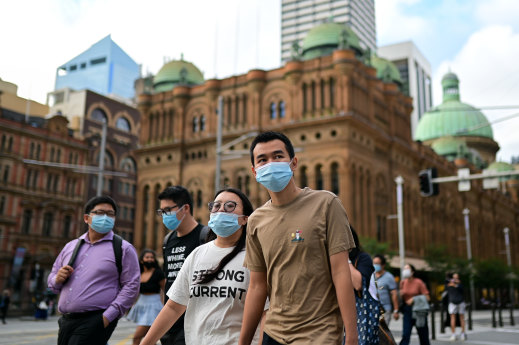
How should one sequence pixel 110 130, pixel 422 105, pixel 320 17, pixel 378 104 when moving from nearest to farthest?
1. pixel 378 104
2. pixel 110 130
3. pixel 320 17
4. pixel 422 105

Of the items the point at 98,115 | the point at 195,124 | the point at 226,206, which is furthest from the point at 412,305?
the point at 98,115

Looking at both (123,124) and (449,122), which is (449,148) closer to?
(449,122)

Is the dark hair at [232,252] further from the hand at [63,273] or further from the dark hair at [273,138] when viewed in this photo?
the hand at [63,273]

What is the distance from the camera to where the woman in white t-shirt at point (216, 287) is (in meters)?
4.20

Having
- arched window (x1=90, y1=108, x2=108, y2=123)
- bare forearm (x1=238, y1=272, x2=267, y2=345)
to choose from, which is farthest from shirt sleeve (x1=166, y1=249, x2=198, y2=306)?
arched window (x1=90, y1=108, x2=108, y2=123)

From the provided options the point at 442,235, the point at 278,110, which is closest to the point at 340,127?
the point at 278,110

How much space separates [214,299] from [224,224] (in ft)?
2.10

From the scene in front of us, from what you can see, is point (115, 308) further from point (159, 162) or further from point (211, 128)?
point (159, 162)

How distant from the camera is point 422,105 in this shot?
531 ft

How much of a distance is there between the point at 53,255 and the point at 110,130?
21112 mm

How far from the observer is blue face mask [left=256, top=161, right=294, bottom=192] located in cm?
369

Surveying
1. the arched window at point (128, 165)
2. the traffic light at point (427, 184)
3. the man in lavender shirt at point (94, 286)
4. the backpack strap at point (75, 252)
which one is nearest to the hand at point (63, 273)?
the man in lavender shirt at point (94, 286)

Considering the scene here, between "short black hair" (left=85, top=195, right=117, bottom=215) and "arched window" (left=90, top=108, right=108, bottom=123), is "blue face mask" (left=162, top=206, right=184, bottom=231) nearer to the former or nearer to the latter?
"short black hair" (left=85, top=195, right=117, bottom=215)

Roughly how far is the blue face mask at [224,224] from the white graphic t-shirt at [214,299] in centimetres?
15
